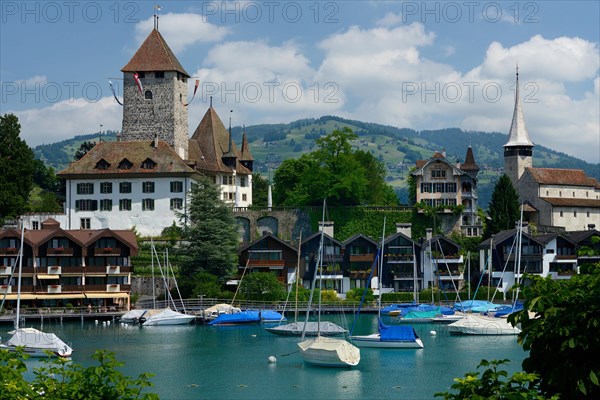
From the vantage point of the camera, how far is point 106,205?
82.8 metres

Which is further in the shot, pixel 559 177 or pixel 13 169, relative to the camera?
pixel 559 177

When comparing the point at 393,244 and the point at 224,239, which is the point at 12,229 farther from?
the point at 393,244

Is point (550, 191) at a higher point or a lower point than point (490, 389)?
higher

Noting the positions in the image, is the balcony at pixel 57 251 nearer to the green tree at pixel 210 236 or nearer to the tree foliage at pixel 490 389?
the green tree at pixel 210 236

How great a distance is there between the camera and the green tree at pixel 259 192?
110481 mm

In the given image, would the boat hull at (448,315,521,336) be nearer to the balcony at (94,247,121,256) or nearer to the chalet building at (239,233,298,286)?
the chalet building at (239,233,298,286)

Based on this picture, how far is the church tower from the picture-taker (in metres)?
101

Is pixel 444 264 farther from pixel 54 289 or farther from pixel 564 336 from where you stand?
pixel 564 336

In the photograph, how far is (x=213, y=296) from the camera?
241 feet

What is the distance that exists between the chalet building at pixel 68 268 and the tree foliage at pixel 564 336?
57707mm

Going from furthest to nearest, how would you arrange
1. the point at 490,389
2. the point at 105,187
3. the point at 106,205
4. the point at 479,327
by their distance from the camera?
the point at 105,187, the point at 106,205, the point at 479,327, the point at 490,389

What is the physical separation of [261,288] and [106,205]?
1582 centimetres

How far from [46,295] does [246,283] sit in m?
14.1

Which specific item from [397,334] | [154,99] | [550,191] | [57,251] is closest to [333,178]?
[154,99]
